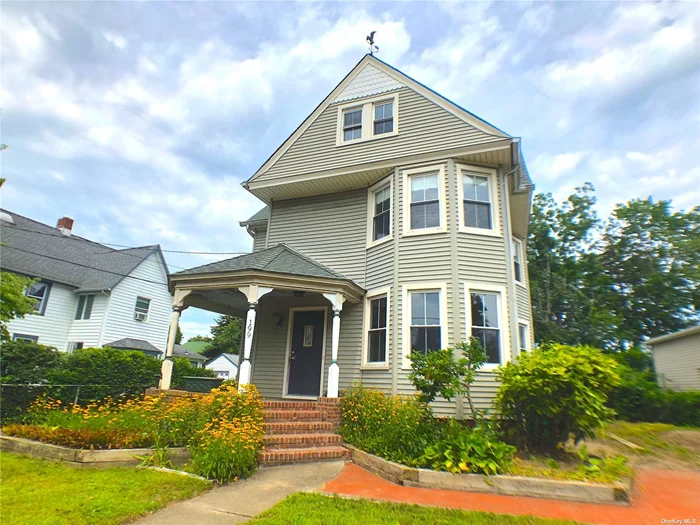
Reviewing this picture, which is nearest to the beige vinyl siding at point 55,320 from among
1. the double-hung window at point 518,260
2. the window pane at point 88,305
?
the window pane at point 88,305

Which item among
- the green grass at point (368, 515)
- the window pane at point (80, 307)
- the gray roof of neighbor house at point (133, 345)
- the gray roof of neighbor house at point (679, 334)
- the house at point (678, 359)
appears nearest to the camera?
the green grass at point (368, 515)

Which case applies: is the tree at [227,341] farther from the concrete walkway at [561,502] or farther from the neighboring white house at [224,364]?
the concrete walkway at [561,502]

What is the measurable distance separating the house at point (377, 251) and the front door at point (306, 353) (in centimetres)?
3

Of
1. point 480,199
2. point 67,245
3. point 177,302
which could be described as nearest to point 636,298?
point 480,199

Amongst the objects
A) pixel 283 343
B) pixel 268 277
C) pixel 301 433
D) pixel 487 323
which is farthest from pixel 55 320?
pixel 487 323

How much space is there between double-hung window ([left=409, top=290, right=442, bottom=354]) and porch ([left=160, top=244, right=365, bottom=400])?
4.91ft

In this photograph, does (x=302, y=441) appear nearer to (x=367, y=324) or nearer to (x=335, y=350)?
(x=335, y=350)

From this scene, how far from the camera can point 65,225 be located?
22031 mm

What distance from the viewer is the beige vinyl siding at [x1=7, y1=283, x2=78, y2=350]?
16.9 metres

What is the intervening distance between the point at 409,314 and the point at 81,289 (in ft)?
57.2

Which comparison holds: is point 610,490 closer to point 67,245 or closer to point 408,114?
point 408,114

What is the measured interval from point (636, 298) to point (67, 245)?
31982 millimetres

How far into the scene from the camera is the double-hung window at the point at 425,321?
800cm

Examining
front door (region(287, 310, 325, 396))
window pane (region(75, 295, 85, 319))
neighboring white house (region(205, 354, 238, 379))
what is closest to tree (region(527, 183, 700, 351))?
front door (region(287, 310, 325, 396))
